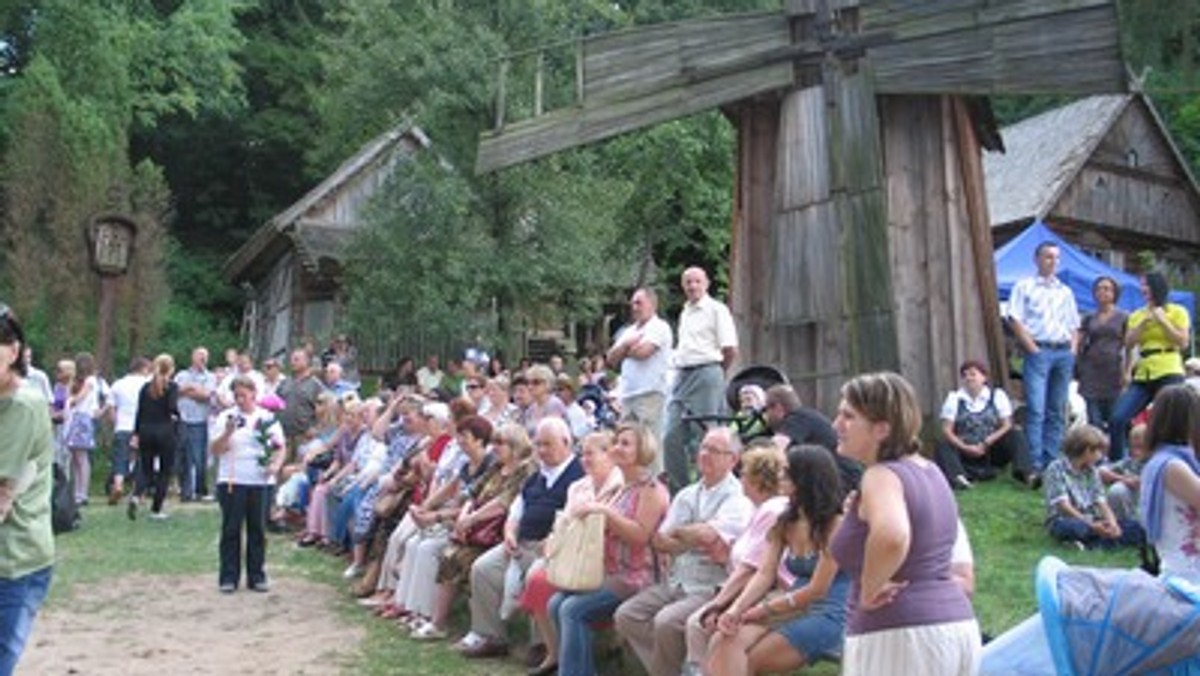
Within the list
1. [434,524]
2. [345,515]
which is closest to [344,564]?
[345,515]

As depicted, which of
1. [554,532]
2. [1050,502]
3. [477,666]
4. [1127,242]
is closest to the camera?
[554,532]

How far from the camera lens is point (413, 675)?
300 inches

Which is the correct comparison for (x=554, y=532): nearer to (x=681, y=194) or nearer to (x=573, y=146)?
(x=573, y=146)

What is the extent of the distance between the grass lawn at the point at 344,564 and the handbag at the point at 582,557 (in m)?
0.65

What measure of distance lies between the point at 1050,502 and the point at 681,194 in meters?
24.6

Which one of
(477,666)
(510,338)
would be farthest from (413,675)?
(510,338)

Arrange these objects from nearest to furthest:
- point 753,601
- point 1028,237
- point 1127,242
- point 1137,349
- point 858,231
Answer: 1. point 753,601
2. point 1137,349
3. point 858,231
4. point 1028,237
5. point 1127,242

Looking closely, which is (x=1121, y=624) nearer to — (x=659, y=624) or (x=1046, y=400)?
(x=659, y=624)

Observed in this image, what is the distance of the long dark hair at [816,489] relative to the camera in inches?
211

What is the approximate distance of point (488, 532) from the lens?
29.0 feet

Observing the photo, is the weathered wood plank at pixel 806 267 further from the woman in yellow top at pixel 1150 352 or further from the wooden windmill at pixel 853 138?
the woman in yellow top at pixel 1150 352

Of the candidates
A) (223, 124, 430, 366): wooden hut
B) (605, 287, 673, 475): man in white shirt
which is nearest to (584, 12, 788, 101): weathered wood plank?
(605, 287, 673, 475): man in white shirt

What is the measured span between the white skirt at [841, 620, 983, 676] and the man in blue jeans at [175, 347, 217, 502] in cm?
1349

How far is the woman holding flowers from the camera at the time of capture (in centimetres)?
1045
